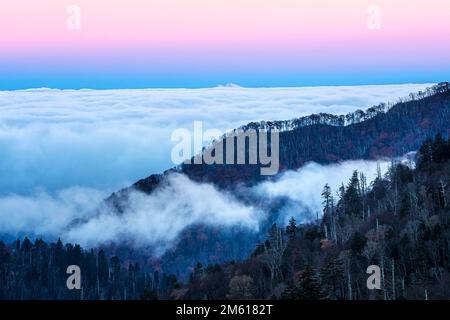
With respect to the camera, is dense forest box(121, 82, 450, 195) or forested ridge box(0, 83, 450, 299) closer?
Result: forested ridge box(0, 83, 450, 299)

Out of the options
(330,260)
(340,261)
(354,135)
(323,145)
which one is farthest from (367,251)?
(354,135)

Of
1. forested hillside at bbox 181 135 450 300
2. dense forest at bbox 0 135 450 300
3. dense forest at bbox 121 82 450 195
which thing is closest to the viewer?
forested hillside at bbox 181 135 450 300

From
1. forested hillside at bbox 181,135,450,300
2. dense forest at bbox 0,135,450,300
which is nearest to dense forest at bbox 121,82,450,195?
dense forest at bbox 0,135,450,300

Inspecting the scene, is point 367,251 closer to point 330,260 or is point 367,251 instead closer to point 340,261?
point 340,261

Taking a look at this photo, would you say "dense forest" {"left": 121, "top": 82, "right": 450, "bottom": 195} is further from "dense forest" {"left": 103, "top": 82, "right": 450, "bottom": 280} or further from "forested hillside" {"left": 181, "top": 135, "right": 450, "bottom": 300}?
"forested hillside" {"left": 181, "top": 135, "right": 450, "bottom": 300}

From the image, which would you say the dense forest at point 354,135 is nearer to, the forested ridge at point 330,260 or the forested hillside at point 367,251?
the forested ridge at point 330,260

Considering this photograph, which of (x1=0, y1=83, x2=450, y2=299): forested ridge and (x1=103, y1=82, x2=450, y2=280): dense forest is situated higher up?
(x1=103, y1=82, x2=450, y2=280): dense forest
